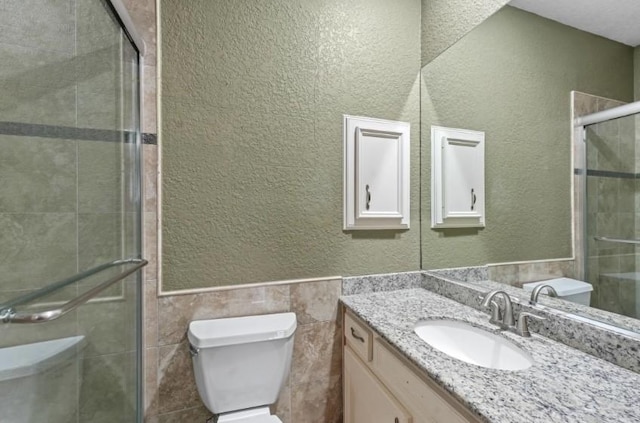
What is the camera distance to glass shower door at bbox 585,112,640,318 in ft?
2.47

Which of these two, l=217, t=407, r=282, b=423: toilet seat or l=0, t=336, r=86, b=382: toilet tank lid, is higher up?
l=0, t=336, r=86, b=382: toilet tank lid

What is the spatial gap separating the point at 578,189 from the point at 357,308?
3.04ft

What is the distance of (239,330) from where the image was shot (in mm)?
1101

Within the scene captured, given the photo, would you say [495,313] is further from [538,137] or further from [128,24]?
[128,24]

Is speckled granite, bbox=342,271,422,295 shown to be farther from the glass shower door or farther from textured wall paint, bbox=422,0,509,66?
textured wall paint, bbox=422,0,509,66

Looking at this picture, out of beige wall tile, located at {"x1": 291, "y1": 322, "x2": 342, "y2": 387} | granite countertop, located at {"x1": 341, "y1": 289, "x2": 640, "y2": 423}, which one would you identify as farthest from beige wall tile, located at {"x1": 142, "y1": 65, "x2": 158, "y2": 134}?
granite countertop, located at {"x1": 341, "y1": 289, "x2": 640, "y2": 423}

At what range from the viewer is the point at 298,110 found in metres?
1.36

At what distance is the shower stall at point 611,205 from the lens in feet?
2.46

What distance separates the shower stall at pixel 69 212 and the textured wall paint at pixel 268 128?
18 cm

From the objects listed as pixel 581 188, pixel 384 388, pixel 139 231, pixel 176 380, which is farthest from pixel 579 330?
pixel 139 231

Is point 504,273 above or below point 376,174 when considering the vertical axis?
below

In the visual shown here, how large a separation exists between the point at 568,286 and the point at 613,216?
0.29 meters

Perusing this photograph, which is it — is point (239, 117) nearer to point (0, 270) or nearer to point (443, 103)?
point (0, 270)

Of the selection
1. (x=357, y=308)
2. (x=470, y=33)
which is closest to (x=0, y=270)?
(x=357, y=308)
